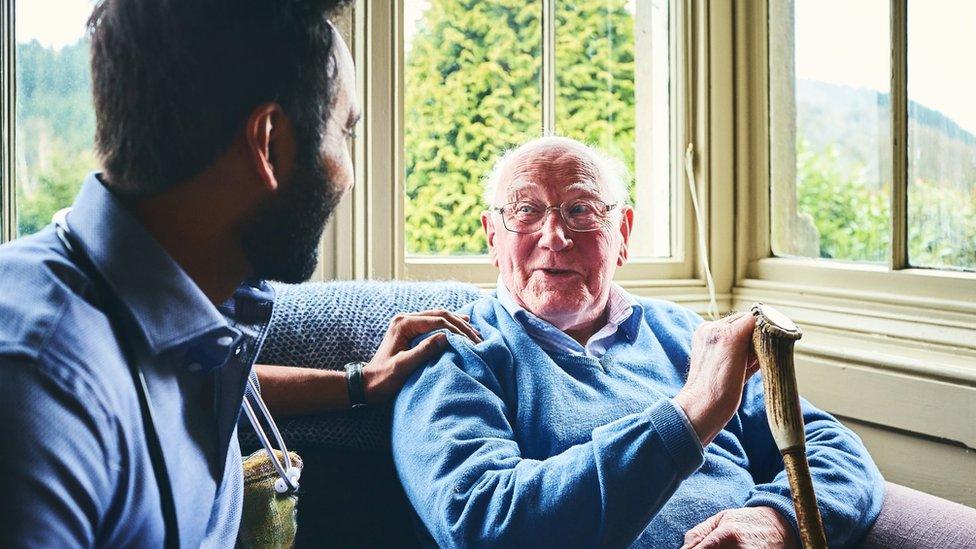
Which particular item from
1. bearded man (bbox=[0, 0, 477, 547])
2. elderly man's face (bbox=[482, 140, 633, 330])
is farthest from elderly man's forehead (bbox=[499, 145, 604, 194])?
bearded man (bbox=[0, 0, 477, 547])

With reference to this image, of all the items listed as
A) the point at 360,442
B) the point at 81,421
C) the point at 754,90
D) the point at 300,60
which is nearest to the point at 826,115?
the point at 754,90

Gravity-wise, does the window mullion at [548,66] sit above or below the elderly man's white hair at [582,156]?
above

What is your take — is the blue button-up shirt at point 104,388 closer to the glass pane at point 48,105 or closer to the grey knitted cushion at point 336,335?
the grey knitted cushion at point 336,335

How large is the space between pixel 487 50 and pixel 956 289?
3.91 feet

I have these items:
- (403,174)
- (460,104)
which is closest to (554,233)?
(403,174)

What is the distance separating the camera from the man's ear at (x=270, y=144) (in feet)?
2.88

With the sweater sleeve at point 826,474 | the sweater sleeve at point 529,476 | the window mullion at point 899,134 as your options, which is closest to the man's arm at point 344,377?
the sweater sleeve at point 529,476

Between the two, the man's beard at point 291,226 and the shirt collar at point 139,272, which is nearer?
the shirt collar at point 139,272

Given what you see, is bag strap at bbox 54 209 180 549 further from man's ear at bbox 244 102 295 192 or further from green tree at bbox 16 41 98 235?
green tree at bbox 16 41 98 235

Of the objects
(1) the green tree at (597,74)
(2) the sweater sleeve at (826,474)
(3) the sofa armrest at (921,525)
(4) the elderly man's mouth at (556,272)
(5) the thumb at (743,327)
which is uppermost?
(1) the green tree at (597,74)

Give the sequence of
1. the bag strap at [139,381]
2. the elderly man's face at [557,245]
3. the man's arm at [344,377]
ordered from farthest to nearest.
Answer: the elderly man's face at [557,245] → the man's arm at [344,377] → the bag strap at [139,381]

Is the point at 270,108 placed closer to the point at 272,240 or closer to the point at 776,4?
the point at 272,240

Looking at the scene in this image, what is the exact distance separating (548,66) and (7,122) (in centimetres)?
124

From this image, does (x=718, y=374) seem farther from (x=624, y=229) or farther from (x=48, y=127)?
(x=48, y=127)
